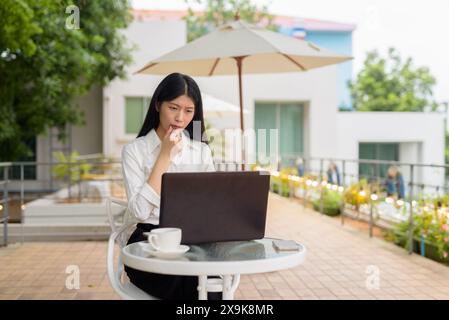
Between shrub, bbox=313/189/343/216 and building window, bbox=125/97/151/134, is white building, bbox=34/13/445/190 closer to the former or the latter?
building window, bbox=125/97/151/134

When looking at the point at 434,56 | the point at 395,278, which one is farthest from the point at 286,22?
the point at 395,278

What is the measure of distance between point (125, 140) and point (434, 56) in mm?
20244

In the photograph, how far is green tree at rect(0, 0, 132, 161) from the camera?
8773mm

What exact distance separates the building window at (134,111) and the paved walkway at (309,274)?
6907mm

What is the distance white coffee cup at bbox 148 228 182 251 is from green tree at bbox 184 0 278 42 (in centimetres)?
2099

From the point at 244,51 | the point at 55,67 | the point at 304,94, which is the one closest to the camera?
the point at 244,51

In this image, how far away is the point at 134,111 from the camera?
12.8 m

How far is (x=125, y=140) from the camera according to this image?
41.0ft

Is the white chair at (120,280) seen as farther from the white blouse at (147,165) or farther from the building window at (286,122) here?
the building window at (286,122)

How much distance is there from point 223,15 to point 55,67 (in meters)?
15.1

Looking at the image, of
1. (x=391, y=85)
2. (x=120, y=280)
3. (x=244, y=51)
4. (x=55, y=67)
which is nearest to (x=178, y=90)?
(x=120, y=280)

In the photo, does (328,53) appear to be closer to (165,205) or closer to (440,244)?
(440,244)

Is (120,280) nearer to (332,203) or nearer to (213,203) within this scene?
(213,203)
